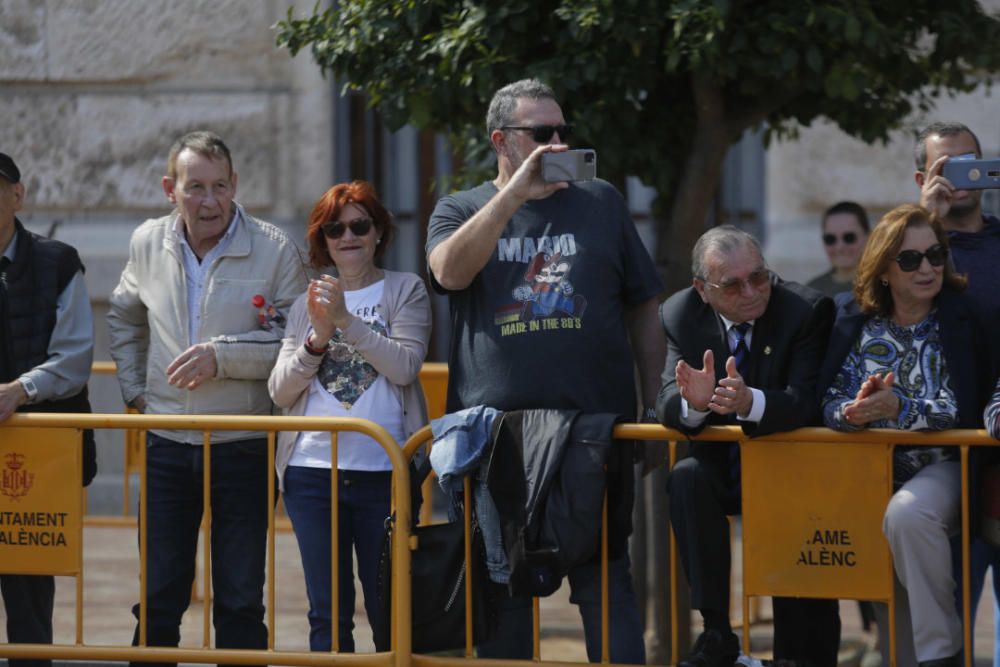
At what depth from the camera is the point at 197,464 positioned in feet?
18.1

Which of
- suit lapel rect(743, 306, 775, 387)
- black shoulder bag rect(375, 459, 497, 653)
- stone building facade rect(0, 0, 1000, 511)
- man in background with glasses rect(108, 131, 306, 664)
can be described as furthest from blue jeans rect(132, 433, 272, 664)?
stone building facade rect(0, 0, 1000, 511)

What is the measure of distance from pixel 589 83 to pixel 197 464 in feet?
6.20

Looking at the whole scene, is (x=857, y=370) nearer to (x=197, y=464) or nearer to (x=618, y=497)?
(x=618, y=497)

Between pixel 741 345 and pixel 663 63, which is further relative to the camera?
pixel 663 63

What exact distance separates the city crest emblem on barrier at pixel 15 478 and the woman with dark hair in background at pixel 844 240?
336 cm

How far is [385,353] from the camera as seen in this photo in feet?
17.3

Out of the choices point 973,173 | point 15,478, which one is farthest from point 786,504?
point 15,478

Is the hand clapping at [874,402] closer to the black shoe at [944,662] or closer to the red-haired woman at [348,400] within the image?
the black shoe at [944,662]

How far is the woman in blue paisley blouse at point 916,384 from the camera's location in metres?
4.89

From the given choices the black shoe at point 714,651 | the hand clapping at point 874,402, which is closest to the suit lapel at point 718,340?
the hand clapping at point 874,402

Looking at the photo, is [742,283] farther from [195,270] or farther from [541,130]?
[195,270]

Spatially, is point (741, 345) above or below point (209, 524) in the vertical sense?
above

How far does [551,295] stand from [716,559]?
0.94 m

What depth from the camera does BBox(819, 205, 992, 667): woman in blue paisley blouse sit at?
4.89 m
